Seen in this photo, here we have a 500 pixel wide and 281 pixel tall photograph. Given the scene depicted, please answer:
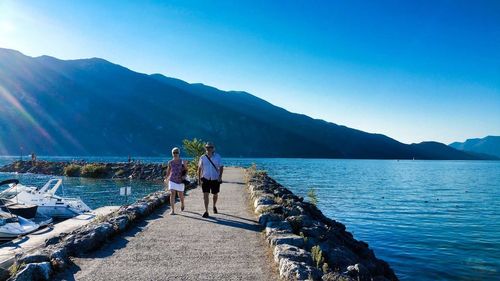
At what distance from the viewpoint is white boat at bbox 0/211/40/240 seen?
1898 cm

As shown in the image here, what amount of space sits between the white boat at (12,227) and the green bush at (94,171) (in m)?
43.1

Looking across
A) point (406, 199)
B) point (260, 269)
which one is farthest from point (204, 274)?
point (406, 199)

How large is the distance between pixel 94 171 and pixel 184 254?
193 ft

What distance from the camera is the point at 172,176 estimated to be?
46.3 feet

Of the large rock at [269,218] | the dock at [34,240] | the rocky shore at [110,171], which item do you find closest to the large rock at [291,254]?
the large rock at [269,218]

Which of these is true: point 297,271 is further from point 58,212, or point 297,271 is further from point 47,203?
point 47,203

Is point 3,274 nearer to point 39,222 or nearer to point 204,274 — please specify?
point 204,274

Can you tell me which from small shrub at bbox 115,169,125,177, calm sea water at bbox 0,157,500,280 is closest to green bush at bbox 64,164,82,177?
small shrub at bbox 115,169,125,177

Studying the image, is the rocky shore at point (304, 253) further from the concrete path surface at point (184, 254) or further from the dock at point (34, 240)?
the dock at point (34, 240)

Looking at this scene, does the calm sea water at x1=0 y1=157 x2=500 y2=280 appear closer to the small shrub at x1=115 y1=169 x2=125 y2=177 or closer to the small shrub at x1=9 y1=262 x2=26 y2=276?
the small shrub at x1=9 y1=262 x2=26 y2=276

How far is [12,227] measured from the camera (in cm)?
1947

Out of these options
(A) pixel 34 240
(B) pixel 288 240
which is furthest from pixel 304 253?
(A) pixel 34 240

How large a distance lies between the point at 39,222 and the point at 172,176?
14724mm

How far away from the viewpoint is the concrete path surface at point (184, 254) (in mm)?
7430
